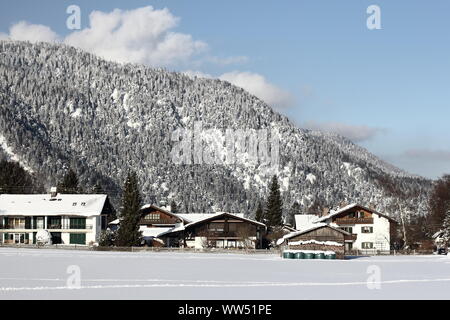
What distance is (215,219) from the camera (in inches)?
3780

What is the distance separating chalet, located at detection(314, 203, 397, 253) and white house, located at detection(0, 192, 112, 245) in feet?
109

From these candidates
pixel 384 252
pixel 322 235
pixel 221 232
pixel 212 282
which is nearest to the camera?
pixel 212 282

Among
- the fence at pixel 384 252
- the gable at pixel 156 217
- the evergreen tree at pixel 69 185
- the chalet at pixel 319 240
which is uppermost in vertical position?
the evergreen tree at pixel 69 185

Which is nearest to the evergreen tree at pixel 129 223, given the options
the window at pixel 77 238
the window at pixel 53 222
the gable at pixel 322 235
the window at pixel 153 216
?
the window at pixel 77 238

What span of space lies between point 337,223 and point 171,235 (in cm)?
2410

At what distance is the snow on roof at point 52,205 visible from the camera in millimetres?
98438

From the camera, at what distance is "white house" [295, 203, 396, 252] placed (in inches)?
3780

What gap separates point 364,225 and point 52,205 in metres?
46.4

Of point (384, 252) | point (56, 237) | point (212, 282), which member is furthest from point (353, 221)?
point (212, 282)

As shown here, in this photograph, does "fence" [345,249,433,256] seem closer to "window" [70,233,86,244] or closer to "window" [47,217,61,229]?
"window" [70,233,86,244]

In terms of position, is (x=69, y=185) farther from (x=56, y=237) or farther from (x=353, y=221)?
(x=353, y=221)

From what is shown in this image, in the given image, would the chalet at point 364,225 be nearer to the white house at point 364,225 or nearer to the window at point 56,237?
the white house at point 364,225

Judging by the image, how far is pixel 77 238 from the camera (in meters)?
97.3

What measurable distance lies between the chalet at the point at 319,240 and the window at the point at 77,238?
3415cm
